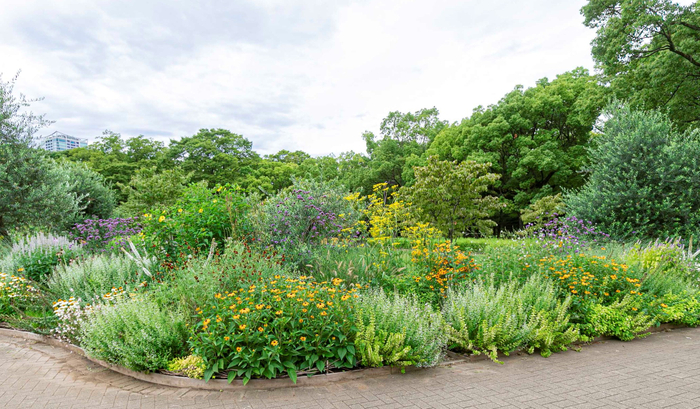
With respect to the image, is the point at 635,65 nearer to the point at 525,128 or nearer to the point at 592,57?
the point at 592,57

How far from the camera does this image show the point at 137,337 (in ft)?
13.3

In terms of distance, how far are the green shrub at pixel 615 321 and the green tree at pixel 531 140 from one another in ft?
60.9

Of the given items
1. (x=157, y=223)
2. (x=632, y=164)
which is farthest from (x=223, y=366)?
(x=632, y=164)

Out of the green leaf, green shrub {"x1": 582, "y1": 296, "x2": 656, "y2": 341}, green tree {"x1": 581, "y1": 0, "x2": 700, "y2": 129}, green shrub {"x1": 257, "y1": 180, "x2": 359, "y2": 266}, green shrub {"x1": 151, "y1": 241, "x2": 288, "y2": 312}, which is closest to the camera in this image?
the green leaf

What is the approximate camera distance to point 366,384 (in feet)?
12.7

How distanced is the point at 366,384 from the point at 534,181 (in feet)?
80.6

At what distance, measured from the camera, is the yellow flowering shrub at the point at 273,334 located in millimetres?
3756

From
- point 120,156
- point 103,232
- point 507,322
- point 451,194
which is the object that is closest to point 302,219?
point 507,322

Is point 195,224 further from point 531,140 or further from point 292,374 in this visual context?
point 531,140

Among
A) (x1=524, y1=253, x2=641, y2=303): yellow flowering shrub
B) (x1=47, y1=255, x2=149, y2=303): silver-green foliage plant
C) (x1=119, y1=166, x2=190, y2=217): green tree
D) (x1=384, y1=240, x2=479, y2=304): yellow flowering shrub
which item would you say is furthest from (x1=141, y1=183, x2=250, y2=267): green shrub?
(x1=119, y1=166, x2=190, y2=217): green tree

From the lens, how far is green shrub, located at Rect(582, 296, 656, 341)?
5352 mm

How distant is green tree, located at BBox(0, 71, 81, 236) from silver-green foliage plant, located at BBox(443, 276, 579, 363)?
1037 centimetres

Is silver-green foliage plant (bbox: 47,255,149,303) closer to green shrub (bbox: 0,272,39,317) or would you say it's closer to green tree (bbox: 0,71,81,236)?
green shrub (bbox: 0,272,39,317)

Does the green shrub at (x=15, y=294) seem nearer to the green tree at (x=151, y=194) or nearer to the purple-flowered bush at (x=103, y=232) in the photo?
the purple-flowered bush at (x=103, y=232)
